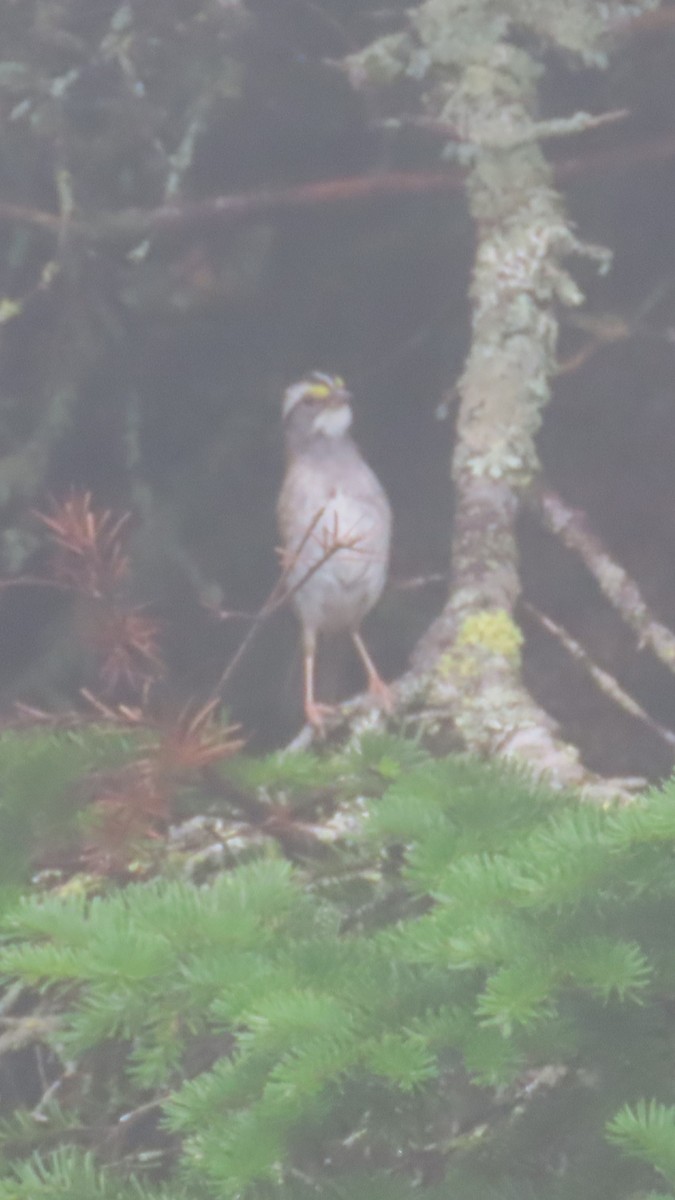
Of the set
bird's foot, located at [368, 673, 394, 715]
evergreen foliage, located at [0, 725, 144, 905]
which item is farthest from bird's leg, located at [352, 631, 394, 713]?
evergreen foliage, located at [0, 725, 144, 905]

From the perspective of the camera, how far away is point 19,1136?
25.9 inches

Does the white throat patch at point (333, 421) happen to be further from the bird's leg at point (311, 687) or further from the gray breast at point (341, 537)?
the bird's leg at point (311, 687)

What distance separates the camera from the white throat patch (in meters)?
1.23

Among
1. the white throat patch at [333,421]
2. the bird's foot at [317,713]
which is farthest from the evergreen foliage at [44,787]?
the white throat patch at [333,421]

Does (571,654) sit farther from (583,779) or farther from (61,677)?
(61,677)

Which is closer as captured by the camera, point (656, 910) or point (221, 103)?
point (656, 910)

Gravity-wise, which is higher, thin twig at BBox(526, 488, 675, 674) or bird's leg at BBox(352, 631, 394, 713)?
thin twig at BBox(526, 488, 675, 674)

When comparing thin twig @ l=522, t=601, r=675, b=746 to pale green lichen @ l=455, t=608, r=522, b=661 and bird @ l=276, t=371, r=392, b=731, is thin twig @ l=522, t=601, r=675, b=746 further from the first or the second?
bird @ l=276, t=371, r=392, b=731

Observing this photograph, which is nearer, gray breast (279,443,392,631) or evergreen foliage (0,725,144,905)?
evergreen foliage (0,725,144,905)

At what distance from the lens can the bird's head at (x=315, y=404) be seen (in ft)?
4.16

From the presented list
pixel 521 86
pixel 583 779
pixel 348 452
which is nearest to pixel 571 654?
pixel 583 779

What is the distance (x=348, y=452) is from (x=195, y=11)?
45 centimetres

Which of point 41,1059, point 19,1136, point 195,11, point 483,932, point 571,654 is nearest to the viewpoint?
point 483,932

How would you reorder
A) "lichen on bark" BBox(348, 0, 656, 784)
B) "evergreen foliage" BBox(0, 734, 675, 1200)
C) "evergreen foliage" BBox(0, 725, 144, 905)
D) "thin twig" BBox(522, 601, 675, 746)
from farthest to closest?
"lichen on bark" BBox(348, 0, 656, 784)
"thin twig" BBox(522, 601, 675, 746)
"evergreen foliage" BBox(0, 725, 144, 905)
"evergreen foliage" BBox(0, 734, 675, 1200)
